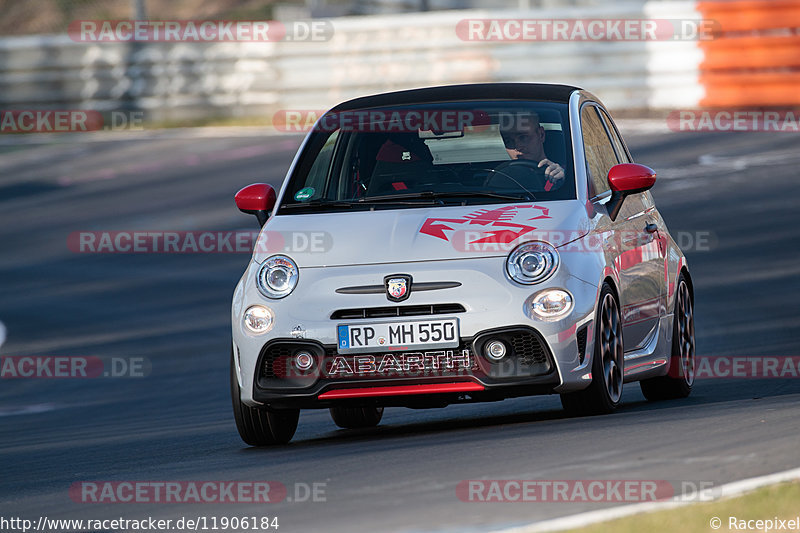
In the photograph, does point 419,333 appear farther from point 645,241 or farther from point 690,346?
point 690,346

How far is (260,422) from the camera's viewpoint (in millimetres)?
8008

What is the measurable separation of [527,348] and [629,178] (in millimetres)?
1278

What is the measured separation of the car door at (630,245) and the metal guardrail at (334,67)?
13690 mm

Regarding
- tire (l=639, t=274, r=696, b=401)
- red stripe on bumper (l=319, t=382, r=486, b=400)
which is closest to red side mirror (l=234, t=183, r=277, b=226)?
red stripe on bumper (l=319, t=382, r=486, b=400)

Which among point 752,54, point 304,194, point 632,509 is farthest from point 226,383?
point 752,54

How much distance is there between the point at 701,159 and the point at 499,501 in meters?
14.9

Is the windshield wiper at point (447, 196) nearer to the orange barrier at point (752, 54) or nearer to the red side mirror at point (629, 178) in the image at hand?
the red side mirror at point (629, 178)

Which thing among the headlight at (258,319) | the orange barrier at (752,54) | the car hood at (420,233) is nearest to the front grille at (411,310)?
the car hood at (420,233)

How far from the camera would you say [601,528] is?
4984 mm

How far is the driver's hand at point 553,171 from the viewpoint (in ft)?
27.0

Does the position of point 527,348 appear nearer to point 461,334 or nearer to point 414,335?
point 461,334

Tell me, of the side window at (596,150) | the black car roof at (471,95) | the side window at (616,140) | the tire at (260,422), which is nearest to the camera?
the tire at (260,422)

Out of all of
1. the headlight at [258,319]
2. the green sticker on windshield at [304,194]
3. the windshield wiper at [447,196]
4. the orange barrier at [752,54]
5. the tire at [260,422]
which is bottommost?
the tire at [260,422]

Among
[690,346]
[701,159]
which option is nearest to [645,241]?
[690,346]
